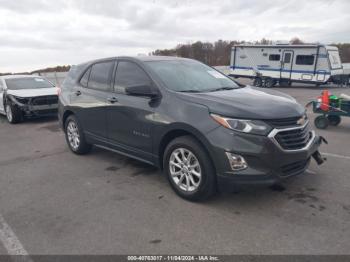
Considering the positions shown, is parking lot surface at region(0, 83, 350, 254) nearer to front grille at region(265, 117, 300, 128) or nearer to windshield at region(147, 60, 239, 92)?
front grille at region(265, 117, 300, 128)

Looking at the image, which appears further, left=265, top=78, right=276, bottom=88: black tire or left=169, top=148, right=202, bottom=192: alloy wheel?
left=265, top=78, right=276, bottom=88: black tire

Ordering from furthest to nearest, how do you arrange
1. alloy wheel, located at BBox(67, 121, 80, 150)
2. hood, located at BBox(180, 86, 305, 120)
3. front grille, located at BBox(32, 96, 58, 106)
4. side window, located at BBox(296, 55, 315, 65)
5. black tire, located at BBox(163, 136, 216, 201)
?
1. side window, located at BBox(296, 55, 315, 65)
2. front grille, located at BBox(32, 96, 58, 106)
3. alloy wheel, located at BBox(67, 121, 80, 150)
4. black tire, located at BBox(163, 136, 216, 201)
5. hood, located at BBox(180, 86, 305, 120)

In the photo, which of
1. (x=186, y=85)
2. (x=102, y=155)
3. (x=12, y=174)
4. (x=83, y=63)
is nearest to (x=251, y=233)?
(x=186, y=85)

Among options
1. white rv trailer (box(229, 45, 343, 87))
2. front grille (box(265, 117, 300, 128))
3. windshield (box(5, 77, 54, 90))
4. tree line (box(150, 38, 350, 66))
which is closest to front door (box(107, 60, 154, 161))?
front grille (box(265, 117, 300, 128))

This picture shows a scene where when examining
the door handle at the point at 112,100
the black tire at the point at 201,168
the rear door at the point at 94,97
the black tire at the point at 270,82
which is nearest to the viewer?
the black tire at the point at 201,168

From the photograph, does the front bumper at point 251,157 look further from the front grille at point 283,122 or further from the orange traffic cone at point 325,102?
the orange traffic cone at point 325,102

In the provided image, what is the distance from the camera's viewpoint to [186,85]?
14.1ft

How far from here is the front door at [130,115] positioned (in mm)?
4277

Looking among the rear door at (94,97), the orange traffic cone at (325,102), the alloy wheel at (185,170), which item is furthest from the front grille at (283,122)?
the orange traffic cone at (325,102)

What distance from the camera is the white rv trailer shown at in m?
18.5

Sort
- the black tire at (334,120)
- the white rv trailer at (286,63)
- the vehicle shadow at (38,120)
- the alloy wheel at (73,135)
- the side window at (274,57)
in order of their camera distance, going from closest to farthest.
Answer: the alloy wheel at (73,135) < the black tire at (334,120) < the vehicle shadow at (38,120) < the white rv trailer at (286,63) < the side window at (274,57)

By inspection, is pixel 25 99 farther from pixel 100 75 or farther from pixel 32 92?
pixel 100 75

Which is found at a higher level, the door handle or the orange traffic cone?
the door handle

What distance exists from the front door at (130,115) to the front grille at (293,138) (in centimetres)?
166
